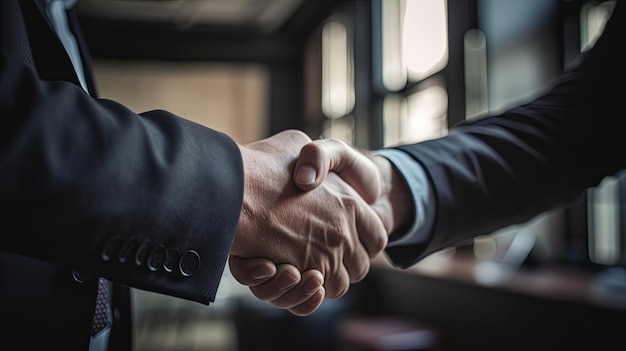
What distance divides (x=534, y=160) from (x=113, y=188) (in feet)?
2.69

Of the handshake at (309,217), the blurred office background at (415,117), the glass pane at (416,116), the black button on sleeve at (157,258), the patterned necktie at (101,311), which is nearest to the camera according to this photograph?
the black button on sleeve at (157,258)

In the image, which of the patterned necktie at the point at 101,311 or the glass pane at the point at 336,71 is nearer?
the patterned necktie at the point at 101,311

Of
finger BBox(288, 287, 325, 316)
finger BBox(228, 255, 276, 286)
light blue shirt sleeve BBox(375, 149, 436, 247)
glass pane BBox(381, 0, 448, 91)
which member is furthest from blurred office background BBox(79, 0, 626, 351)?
finger BBox(228, 255, 276, 286)

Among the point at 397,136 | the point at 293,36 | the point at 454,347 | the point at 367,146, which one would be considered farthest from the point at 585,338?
the point at 293,36

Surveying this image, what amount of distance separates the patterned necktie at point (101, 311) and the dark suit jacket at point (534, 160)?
1.75ft

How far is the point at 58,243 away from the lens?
0.60 m

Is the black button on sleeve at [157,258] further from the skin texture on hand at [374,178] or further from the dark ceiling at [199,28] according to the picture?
the dark ceiling at [199,28]

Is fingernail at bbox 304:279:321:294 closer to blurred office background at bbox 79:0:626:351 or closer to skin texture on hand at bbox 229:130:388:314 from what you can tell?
skin texture on hand at bbox 229:130:388:314

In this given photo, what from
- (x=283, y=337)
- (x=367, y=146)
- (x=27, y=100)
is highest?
(x=27, y=100)

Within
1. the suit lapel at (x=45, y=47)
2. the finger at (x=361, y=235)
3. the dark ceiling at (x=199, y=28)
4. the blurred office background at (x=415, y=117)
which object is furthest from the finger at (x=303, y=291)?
the dark ceiling at (x=199, y=28)

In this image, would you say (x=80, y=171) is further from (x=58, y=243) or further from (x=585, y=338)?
(x=585, y=338)

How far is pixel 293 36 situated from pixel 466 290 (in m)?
5.86

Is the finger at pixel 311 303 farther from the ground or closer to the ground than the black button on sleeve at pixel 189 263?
closer to the ground

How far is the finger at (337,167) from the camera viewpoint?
38.2 inches
